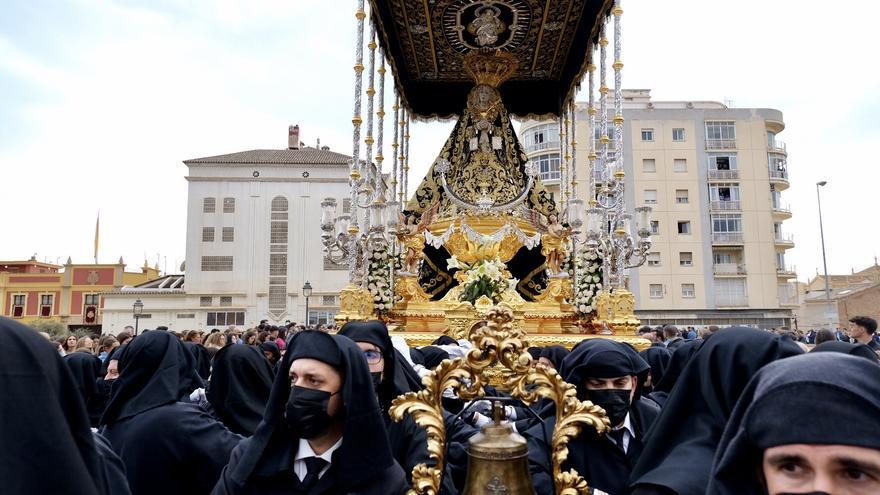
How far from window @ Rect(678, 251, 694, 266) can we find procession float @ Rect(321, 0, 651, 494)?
84.0 ft

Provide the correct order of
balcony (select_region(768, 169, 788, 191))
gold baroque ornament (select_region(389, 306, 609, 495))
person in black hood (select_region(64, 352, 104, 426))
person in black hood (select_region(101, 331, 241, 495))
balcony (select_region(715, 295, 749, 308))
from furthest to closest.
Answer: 1. balcony (select_region(768, 169, 788, 191))
2. balcony (select_region(715, 295, 749, 308))
3. person in black hood (select_region(64, 352, 104, 426))
4. person in black hood (select_region(101, 331, 241, 495))
5. gold baroque ornament (select_region(389, 306, 609, 495))

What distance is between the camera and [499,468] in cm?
183

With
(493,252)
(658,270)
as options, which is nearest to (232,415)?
(493,252)

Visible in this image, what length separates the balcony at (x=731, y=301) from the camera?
3844cm

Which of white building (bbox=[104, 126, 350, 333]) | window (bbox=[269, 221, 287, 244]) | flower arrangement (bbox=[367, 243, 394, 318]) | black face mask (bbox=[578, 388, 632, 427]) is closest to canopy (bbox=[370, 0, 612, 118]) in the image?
flower arrangement (bbox=[367, 243, 394, 318])

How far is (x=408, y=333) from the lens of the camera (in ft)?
37.7

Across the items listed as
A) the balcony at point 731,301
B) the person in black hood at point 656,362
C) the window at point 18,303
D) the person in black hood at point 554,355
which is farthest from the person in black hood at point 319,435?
the window at point 18,303

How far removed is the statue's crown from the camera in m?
13.9

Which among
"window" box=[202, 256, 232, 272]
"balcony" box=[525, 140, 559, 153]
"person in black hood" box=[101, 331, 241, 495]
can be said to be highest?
"balcony" box=[525, 140, 559, 153]

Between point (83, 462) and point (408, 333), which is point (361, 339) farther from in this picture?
point (408, 333)

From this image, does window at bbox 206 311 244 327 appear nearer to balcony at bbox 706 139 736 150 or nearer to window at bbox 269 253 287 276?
window at bbox 269 253 287 276

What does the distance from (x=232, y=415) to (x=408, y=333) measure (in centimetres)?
723

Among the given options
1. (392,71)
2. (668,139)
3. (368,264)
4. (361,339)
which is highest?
(668,139)

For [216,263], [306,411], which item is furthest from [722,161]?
[306,411]
